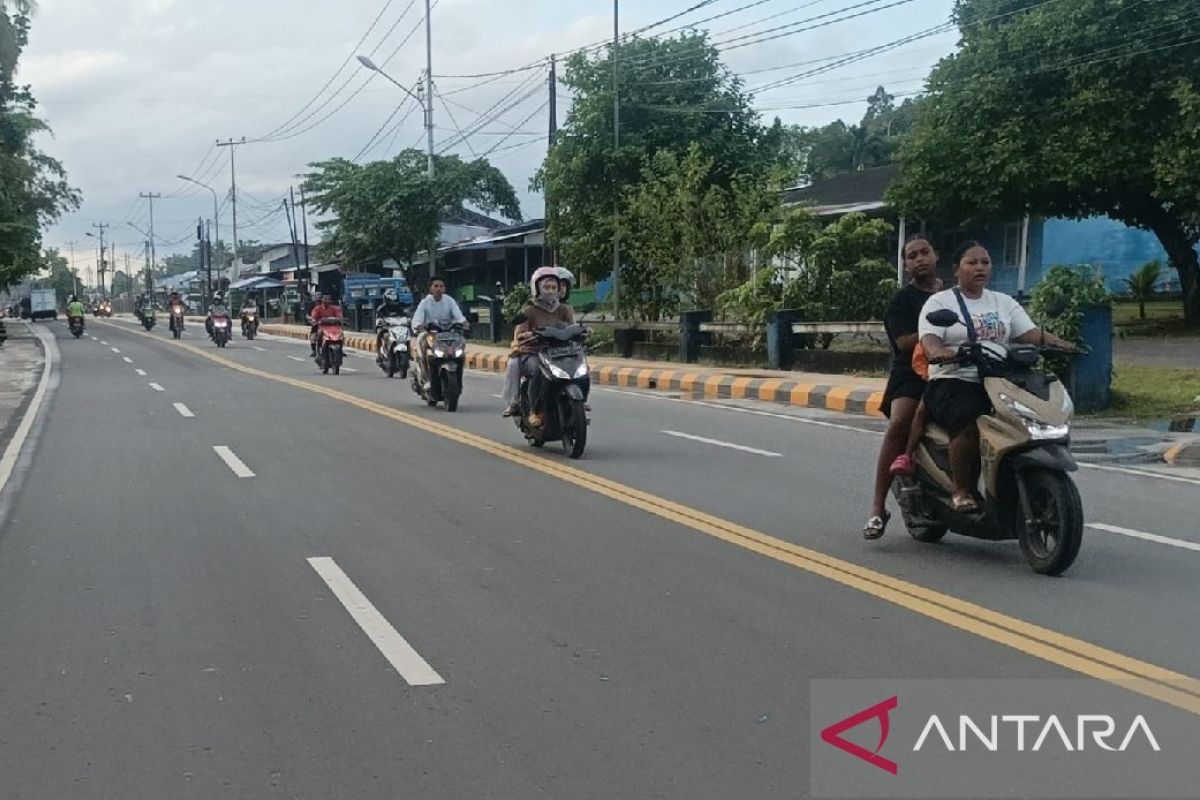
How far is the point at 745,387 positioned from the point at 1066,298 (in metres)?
6.21

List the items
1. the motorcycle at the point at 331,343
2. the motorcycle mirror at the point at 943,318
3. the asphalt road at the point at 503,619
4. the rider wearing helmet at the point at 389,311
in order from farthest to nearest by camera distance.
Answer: the motorcycle at the point at 331,343
the rider wearing helmet at the point at 389,311
the motorcycle mirror at the point at 943,318
the asphalt road at the point at 503,619

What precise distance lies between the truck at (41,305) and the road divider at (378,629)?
286 ft

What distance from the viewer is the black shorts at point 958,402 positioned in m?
7.26

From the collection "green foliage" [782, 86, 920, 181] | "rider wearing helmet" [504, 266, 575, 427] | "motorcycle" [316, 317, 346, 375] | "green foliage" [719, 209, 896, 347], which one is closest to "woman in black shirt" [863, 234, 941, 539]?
"rider wearing helmet" [504, 266, 575, 427]

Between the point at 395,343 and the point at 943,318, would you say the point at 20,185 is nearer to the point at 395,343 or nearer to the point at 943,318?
the point at 395,343

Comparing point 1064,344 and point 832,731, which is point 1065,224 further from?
point 832,731

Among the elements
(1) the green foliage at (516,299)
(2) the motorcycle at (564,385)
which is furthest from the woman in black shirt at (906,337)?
(1) the green foliage at (516,299)

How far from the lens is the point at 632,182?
32.7m

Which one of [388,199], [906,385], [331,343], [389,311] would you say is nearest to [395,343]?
[389,311]

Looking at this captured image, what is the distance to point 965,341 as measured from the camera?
7234mm

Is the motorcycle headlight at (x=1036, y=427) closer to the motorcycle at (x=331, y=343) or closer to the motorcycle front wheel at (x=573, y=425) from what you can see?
the motorcycle front wheel at (x=573, y=425)

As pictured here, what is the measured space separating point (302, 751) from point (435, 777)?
558mm

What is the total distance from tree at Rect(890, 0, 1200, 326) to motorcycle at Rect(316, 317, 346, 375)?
12141mm

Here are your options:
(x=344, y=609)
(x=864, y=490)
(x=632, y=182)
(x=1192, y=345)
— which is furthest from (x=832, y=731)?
(x=632, y=182)
